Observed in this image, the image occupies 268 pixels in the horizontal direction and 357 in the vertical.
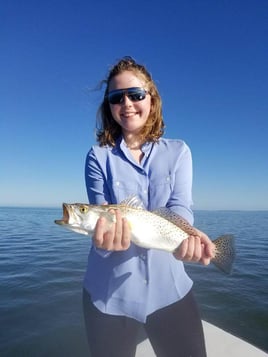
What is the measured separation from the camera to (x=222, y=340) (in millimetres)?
5398

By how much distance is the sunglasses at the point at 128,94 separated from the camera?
11.5ft

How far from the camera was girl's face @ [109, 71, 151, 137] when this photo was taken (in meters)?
3.52

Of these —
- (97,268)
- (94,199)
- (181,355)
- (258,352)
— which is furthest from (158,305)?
(258,352)

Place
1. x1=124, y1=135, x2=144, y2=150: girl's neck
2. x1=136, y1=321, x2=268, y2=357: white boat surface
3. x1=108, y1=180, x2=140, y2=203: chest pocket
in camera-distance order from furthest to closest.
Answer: x1=136, y1=321, x2=268, y2=357: white boat surface
x1=124, y1=135, x2=144, y2=150: girl's neck
x1=108, y1=180, x2=140, y2=203: chest pocket

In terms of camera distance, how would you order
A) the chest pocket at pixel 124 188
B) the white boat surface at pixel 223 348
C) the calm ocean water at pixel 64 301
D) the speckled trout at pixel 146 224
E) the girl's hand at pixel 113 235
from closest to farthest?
the girl's hand at pixel 113 235 → the speckled trout at pixel 146 224 → the chest pocket at pixel 124 188 → the white boat surface at pixel 223 348 → the calm ocean water at pixel 64 301

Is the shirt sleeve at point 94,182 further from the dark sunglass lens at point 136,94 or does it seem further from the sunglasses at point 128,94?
the dark sunglass lens at point 136,94

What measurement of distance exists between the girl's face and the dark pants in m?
2.20

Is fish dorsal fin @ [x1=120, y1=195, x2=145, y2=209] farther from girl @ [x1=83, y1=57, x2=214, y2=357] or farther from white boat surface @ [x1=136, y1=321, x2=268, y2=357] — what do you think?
white boat surface @ [x1=136, y1=321, x2=268, y2=357]

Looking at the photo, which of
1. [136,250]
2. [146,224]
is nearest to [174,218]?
[146,224]

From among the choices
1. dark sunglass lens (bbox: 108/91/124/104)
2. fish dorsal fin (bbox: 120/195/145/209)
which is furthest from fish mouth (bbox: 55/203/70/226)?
dark sunglass lens (bbox: 108/91/124/104)

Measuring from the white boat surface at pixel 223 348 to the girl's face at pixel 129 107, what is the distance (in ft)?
14.0

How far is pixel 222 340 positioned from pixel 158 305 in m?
3.20

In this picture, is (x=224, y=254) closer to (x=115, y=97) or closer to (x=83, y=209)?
(x=83, y=209)

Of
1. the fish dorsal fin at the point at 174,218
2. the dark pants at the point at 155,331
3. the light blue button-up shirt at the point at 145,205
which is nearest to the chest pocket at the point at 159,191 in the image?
the light blue button-up shirt at the point at 145,205
